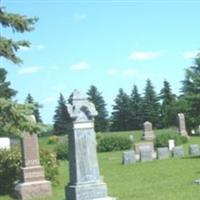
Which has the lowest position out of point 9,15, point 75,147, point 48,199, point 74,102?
point 48,199

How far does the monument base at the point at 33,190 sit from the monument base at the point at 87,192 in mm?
5118

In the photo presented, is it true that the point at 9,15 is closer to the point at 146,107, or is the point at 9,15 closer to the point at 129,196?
the point at 129,196

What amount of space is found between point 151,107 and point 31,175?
71.9 metres

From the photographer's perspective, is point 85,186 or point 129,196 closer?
point 85,186

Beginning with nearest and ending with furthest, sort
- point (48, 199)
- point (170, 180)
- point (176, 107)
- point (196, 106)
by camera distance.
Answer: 1. point (48, 199)
2. point (170, 180)
3. point (196, 106)
4. point (176, 107)

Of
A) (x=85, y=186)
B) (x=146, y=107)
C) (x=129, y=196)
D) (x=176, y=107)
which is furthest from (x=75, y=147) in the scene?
(x=146, y=107)

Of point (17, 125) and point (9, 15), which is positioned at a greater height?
point (9, 15)

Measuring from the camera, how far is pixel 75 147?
595 inches

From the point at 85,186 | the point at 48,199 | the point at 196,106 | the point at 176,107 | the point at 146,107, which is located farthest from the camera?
the point at 146,107

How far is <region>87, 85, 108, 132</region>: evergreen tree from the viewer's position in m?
95.3

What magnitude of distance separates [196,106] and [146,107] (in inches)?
2329

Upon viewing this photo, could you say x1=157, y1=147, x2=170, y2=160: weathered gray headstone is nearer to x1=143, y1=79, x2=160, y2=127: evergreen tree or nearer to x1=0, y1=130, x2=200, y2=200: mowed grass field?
x1=0, y1=130, x2=200, y2=200: mowed grass field

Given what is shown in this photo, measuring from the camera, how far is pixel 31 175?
20.6 meters

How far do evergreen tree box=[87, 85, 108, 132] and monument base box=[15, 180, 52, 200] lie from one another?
2877 inches
